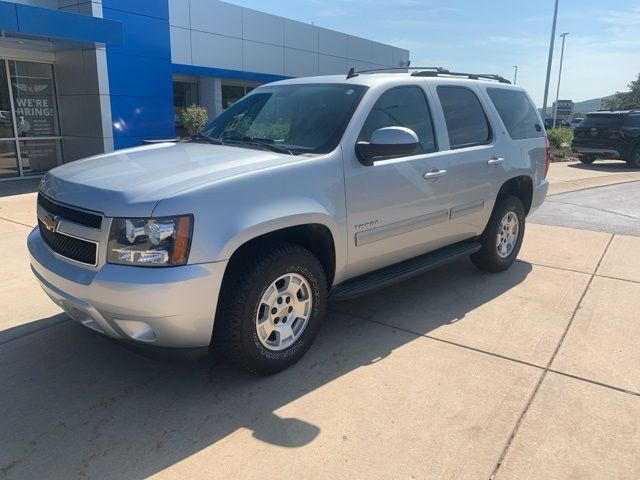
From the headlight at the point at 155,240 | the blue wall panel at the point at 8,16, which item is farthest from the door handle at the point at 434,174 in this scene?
the blue wall panel at the point at 8,16

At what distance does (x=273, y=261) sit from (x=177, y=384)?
103 cm

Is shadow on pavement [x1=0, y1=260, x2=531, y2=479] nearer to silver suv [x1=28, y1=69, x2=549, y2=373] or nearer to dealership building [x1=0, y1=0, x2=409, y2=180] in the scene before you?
silver suv [x1=28, y1=69, x2=549, y2=373]

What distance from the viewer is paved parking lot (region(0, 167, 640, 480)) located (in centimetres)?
274

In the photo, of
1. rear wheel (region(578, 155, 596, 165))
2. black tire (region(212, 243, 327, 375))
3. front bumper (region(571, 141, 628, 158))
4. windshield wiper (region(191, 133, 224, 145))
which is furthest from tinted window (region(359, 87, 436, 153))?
rear wheel (region(578, 155, 596, 165))

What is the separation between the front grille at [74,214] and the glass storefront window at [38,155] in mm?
10223

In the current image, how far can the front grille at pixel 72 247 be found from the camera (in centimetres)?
302

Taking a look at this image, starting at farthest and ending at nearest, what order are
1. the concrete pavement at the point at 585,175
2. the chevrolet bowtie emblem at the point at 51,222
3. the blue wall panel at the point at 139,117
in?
the concrete pavement at the point at 585,175 → the blue wall panel at the point at 139,117 → the chevrolet bowtie emblem at the point at 51,222

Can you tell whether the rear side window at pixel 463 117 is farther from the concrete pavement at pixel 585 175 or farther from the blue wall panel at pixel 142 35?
the blue wall panel at pixel 142 35

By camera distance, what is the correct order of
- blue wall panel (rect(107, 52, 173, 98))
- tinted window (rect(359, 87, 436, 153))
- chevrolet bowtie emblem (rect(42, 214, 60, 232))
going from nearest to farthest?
chevrolet bowtie emblem (rect(42, 214, 60, 232))
tinted window (rect(359, 87, 436, 153))
blue wall panel (rect(107, 52, 173, 98))

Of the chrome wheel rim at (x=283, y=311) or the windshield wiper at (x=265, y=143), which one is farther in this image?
the windshield wiper at (x=265, y=143)

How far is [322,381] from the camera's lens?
350cm

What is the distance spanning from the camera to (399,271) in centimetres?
433

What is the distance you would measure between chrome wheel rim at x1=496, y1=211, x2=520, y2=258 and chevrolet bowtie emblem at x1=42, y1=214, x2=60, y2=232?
405cm

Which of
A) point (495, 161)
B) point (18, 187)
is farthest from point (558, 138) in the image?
point (18, 187)
